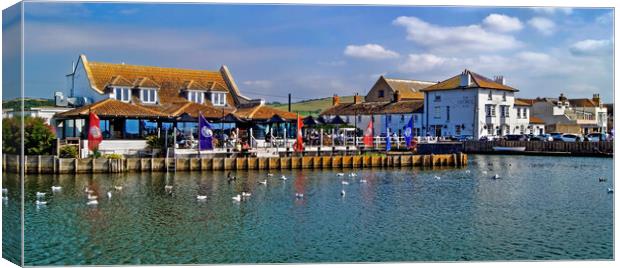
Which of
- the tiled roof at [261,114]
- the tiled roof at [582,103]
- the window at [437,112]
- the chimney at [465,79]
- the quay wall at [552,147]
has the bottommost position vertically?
the quay wall at [552,147]

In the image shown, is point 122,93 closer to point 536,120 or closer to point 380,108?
point 380,108

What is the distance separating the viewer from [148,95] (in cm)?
6116

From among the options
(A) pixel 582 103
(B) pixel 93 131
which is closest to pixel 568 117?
(A) pixel 582 103

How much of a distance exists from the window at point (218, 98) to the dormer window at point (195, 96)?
1146 mm

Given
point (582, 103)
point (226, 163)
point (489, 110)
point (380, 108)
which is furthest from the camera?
point (582, 103)

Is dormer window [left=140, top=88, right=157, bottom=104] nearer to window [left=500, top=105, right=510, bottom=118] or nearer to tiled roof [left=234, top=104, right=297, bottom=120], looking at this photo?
tiled roof [left=234, top=104, right=297, bottom=120]

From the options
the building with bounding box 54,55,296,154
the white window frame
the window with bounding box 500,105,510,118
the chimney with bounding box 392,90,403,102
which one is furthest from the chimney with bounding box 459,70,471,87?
the white window frame

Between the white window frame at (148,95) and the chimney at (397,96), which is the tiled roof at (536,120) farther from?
the white window frame at (148,95)

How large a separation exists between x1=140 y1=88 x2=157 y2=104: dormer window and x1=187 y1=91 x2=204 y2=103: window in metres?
3.68

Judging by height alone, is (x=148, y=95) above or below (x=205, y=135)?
above

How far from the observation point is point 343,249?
66.5ft

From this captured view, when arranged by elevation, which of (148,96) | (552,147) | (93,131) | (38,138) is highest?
(148,96)

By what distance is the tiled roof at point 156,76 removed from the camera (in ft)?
202

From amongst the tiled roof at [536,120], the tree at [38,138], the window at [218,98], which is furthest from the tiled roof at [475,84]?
the tree at [38,138]
